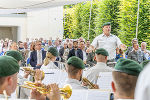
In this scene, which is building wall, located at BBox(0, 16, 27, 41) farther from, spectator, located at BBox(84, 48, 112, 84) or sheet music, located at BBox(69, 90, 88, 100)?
sheet music, located at BBox(69, 90, 88, 100)

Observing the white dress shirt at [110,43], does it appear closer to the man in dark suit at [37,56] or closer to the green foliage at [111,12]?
the man in dark suit at [37,56]

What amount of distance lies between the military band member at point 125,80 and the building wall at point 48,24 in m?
29.1

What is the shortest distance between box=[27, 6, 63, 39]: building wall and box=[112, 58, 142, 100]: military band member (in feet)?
95.4

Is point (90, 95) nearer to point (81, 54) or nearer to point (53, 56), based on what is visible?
point (53, 56)

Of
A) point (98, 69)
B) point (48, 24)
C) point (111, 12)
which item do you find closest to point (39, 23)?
point (48, 24)

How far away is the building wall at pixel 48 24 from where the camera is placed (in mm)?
30922

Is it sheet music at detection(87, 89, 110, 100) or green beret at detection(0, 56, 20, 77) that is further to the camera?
sheet music at detection(87, 89, 110, 100)

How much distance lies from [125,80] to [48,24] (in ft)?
96.7

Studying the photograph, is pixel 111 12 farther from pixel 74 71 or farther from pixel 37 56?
pixel 74 71

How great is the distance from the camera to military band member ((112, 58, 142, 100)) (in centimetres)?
161

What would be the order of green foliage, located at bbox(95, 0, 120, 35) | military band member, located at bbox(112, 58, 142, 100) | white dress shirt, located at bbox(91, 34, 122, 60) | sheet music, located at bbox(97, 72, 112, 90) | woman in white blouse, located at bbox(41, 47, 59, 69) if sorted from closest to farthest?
1. military band member, located at bbox(112, 58, 142, 100)
2. sheet music, located at bbox(97, 72, 112, 90)
3. woman in white blouse, located at bbox(41, 47, 59, 69)
4. white dress shirt, located at bbox(91, 34, 122, 60)
5. green foliage, located at bbox(95, 0, 120, 35)

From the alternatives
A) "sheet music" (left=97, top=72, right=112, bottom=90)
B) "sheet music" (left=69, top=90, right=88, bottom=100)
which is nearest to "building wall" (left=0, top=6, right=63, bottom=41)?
"sheet music" (left=97, top=72, right=112, bottom=90)

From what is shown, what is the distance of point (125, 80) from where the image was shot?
5.65ft

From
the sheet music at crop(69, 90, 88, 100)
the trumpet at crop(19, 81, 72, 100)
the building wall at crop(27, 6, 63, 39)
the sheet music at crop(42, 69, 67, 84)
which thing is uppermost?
the building wall at crop(27, 6, 63, 39)
